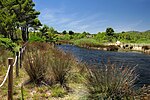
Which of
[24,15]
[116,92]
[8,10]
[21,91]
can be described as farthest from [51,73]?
[24,15]

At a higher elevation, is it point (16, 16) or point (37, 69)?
point (16, 16)

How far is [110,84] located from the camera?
6598 millimetres

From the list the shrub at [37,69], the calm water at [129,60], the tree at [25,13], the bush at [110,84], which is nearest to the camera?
the bush at [110,84]

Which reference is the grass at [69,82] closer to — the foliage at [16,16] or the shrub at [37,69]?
the shrub at [37,69]

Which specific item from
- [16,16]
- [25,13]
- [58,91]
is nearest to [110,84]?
[58,91]

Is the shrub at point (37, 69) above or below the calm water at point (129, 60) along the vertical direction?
above

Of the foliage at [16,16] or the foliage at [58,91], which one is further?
the foliage at [16,16]

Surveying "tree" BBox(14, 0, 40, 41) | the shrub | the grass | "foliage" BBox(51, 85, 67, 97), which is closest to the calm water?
the grass

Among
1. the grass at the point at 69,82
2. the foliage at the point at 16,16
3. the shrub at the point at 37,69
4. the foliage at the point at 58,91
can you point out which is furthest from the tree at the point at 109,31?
the foliage at the point at 58,91

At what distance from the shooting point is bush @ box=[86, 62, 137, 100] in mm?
6484

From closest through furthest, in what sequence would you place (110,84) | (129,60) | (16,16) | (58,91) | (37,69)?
(110,84) → (58,91) → (37,69) → (129,60) → (16,16)

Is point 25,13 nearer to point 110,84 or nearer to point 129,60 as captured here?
point 129,60

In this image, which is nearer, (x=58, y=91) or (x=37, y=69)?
(x=58, y=91)

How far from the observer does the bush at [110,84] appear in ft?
21.3
